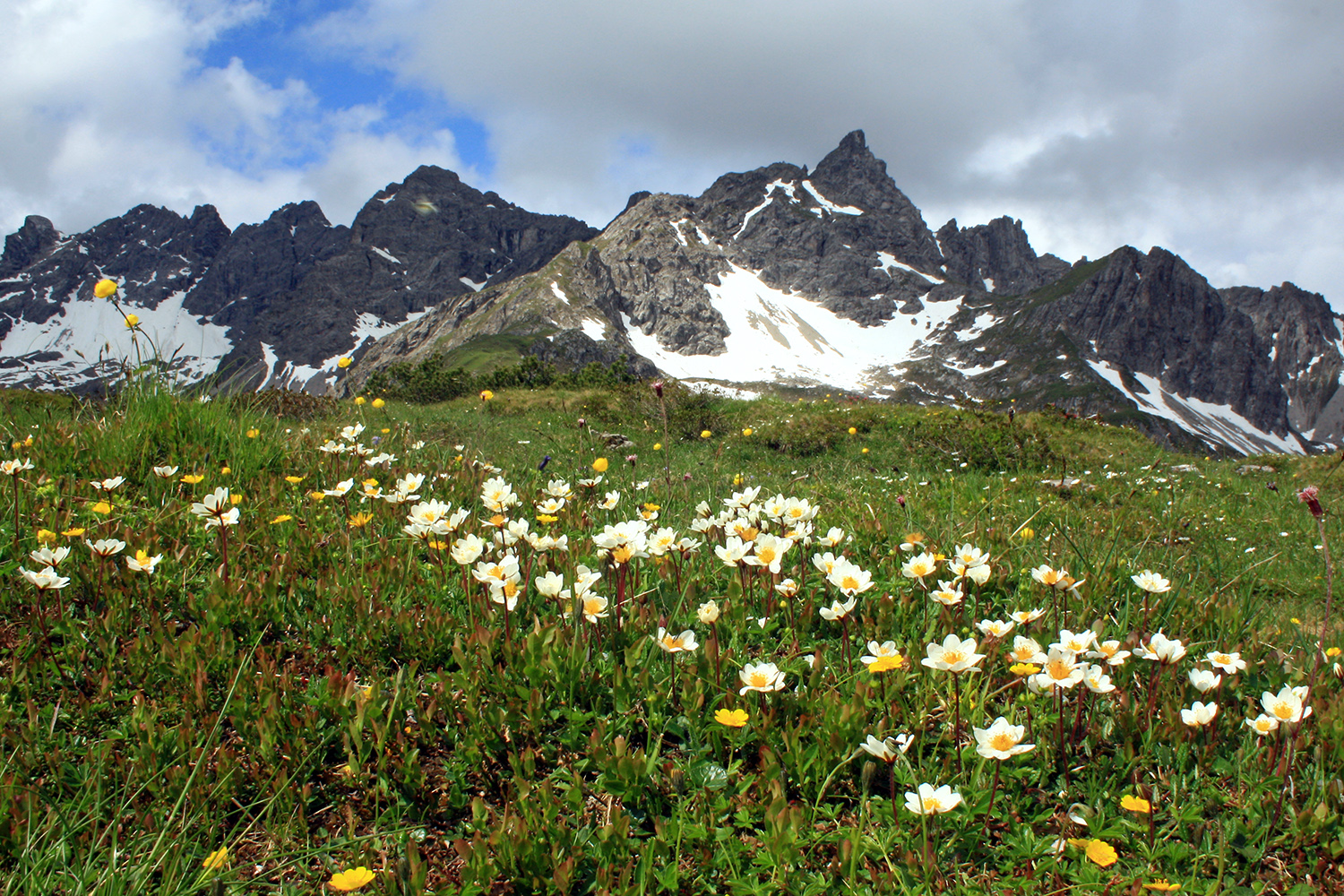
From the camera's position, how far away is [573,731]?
7.75ft

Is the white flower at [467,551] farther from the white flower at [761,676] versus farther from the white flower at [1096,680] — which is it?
the white flower at [1096,680]

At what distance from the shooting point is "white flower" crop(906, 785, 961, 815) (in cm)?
172

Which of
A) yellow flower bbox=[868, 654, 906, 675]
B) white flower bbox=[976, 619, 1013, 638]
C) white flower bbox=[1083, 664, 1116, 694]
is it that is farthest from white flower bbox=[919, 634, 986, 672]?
white flower bbox=[1083, 664, 1116, 694]

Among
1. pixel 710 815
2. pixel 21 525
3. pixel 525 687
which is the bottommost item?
pixel 710 815

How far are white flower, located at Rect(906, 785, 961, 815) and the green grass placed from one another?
94mm

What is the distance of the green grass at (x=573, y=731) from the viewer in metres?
1.89

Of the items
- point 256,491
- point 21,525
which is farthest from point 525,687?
point 256,491

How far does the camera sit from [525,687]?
2.45 metres

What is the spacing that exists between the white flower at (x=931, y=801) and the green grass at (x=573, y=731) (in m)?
0.09

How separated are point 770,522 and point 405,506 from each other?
2419mm

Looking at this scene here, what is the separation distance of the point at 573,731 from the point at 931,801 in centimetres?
117

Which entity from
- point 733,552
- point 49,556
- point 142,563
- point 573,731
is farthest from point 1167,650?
point 49,556

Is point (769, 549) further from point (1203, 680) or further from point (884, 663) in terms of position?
point (1203, 680)

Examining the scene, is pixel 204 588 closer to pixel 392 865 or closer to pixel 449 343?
pixel 392 865
